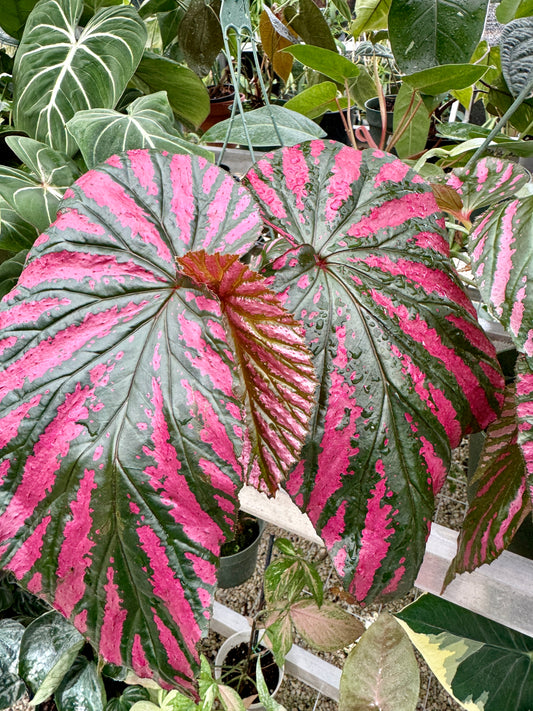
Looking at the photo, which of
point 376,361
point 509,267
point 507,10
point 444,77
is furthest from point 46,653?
point 507,10

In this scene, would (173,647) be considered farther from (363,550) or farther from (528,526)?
(528,526)

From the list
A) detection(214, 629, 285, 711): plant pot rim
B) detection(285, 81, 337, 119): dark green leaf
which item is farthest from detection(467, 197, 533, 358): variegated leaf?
detection(214, 629, 285, 711): plant pot rim

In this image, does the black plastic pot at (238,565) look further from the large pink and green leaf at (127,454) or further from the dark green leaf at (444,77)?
the dark green leaf at (444,77)

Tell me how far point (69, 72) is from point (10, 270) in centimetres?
31

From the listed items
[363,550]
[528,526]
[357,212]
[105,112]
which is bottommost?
[528,526]

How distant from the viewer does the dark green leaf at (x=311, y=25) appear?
0.84 meters

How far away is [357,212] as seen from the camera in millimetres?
492

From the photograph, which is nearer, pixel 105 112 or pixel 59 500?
pixel 59 500

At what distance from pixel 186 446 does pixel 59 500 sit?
103mm

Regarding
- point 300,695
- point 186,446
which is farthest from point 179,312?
point 300,695

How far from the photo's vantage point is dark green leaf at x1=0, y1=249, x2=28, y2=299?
772 millimetres

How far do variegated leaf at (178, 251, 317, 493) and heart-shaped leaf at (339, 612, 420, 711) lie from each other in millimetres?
611

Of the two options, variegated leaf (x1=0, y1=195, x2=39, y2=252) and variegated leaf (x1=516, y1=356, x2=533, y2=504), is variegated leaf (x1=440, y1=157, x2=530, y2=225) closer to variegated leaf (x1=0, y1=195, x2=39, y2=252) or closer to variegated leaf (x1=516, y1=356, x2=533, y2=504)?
variegated leaf (x1=516, y1=356, x2=533, y2=504)

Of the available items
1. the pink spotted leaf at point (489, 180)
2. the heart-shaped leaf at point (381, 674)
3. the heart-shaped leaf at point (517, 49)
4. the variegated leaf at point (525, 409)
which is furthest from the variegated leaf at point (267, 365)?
the heart-shaped leaf at point (381, 674)
